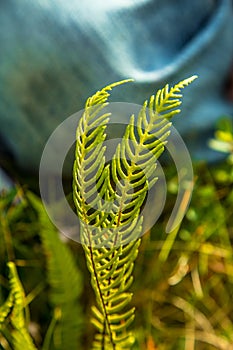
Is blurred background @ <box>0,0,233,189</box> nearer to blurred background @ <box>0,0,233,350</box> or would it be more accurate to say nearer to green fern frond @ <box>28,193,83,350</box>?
blurred background @ <box>0,0,233,350</box>

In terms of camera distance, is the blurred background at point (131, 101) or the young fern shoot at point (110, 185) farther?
the blurred background at point (131, 101)

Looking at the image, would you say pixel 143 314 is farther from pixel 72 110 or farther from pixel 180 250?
pixel 72 110

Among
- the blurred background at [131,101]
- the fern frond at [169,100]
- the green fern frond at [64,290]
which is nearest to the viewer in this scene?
the fern frond at [169,100]

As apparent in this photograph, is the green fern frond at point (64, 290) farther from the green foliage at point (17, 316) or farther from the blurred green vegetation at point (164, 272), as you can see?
the green foliage at point (17, 316)

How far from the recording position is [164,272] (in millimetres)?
830

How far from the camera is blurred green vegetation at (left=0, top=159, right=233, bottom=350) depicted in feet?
2.43

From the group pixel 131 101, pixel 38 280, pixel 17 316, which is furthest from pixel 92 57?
pixel 17 316

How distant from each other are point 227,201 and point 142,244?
137 mm

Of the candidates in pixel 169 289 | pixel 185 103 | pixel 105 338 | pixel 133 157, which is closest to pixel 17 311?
pixel 105 338

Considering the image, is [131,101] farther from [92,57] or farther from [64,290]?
[64,290]

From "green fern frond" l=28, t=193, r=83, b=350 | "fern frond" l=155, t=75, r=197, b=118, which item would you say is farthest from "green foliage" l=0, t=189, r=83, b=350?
"fern frond" l=155, t=75, r=197, b=118

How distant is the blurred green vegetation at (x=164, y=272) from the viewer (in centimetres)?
74

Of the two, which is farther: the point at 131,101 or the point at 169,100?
the point at 131,101

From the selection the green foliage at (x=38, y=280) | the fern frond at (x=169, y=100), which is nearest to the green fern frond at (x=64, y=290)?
the green foliage at (x=38, y=280)
